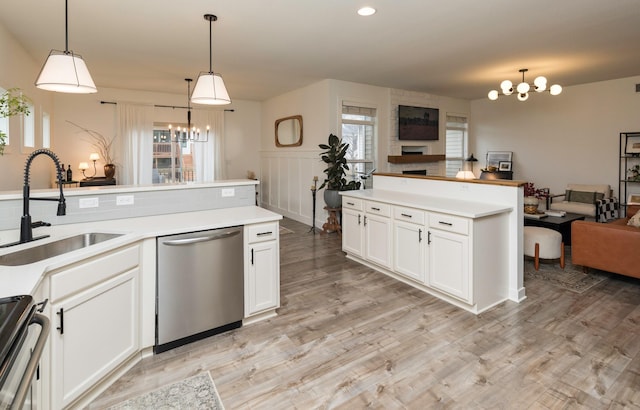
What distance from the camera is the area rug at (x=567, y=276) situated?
3531 mm

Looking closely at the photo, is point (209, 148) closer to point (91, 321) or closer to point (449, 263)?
point (449, 263)

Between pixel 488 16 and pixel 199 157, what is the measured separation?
5894mm

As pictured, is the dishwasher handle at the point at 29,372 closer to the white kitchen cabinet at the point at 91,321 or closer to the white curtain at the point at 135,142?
the white kitchen cabinet at the point at 91,321

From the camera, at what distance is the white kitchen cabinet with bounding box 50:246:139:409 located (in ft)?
5.54

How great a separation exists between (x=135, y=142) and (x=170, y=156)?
2.36 ft

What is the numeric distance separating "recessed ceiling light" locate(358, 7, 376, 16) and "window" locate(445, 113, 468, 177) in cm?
564

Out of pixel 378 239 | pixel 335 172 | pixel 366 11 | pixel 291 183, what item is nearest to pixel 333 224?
pixel 335 172

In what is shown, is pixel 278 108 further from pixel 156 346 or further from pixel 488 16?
pixel 156 346

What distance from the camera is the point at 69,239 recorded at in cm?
217

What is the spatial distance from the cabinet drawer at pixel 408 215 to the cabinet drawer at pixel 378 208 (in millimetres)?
107

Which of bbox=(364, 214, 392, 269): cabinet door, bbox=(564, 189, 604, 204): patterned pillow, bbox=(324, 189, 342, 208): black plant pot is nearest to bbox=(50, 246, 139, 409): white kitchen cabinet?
bbox=(364, 214, 392, 269): cabinet door

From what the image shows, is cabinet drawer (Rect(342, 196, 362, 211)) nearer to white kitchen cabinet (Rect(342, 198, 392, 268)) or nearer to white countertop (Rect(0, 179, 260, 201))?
white kitchen cabinet (Rect(342, 198, 392, 268))

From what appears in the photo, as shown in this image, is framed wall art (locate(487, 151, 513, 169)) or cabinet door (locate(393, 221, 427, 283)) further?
framed wall art (locate(487, 151, 513, 169))

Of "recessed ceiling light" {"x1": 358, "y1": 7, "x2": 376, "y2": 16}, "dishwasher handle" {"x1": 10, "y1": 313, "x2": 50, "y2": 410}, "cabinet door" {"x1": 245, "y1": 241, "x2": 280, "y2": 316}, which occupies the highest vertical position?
"recessed ceiling light" {"x1": 358, "y1": 7, "x2": 376, "y2": 16}
